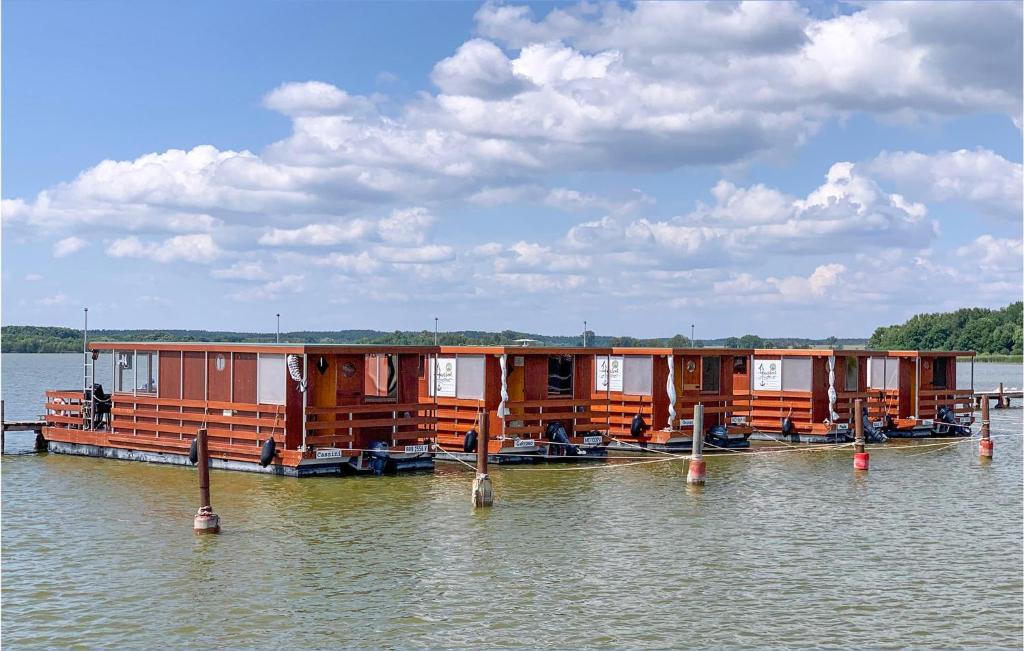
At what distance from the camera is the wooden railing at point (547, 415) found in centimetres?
3016

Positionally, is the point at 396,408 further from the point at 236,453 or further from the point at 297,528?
the point at 297,528

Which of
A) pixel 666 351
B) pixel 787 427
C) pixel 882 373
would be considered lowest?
pixel 787 427

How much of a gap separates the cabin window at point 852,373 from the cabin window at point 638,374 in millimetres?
8869

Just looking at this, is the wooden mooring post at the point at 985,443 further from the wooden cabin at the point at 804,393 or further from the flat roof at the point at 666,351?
the flat roof at the point at 666,351

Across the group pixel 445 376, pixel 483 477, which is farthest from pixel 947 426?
pixel 483 477

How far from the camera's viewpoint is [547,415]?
30891mm

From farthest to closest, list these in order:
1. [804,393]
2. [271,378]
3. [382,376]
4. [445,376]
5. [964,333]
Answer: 1. [964,333]
2. [804,393]
3. [445,376]
4. [382,376]
5. [271,378]

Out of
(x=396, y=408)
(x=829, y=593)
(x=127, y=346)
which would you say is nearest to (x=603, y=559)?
(x=829, y=593)

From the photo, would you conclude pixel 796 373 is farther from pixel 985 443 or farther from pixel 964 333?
pixel 964 333

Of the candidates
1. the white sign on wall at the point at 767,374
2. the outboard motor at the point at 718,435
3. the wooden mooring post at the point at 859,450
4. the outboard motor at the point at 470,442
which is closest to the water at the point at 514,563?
the outboard motor at the point at 470,442

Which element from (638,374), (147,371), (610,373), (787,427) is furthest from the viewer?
(787,427)

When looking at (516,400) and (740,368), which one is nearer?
(516,400)

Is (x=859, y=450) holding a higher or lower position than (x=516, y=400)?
lower

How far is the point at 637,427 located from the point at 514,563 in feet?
51.2
